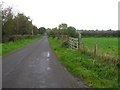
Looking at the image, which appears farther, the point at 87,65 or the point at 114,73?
the point at 87,65

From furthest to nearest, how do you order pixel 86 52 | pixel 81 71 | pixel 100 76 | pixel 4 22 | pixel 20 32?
pixel 20 32
pixel 4 22
pixel 86 52
pixel 81 71
pixel 100 76

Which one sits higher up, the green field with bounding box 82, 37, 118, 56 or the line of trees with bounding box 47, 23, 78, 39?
the line of trees with bounding box 47, 23, 78, 39

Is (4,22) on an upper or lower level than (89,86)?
upper

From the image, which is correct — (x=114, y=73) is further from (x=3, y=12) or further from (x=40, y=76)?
(x=3, y=12)

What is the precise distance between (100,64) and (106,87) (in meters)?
5.15

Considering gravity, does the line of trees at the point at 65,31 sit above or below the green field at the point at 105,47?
above

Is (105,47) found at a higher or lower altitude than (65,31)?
lower

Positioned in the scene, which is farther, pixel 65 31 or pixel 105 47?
pixel 65 31

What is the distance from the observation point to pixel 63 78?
11.5 meters

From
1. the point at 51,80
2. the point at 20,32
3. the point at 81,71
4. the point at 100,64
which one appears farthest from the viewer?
the point at 20,32

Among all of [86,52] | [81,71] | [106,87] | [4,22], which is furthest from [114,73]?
[4,22]

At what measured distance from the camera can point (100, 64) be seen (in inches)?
572

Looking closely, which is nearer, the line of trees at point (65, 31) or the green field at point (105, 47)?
the green field at point (105, 47)

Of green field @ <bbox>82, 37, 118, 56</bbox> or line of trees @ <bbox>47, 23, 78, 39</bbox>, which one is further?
line of trees @ <bbox>47, 23, 78, 39</bbox>
